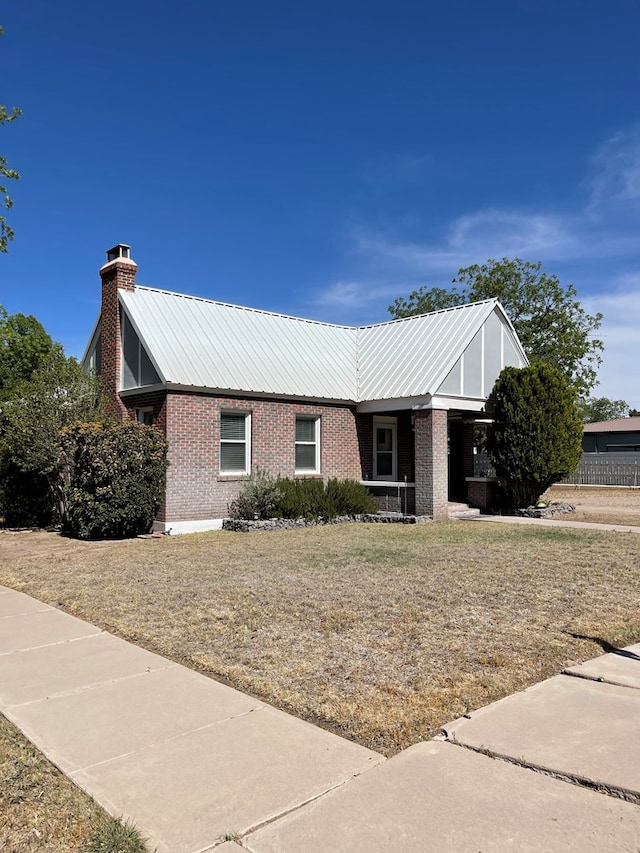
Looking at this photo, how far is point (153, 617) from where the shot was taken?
689 cm

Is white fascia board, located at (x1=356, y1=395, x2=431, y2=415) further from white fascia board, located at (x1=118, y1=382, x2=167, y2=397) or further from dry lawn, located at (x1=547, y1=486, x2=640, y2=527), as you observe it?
white fascia board, located at (x1=118, y1=382, x2=167, y2=397)

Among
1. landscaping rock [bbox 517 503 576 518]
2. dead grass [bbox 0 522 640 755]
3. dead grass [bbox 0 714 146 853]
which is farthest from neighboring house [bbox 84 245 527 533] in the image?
dead grass [bbox 0 714 146 853]

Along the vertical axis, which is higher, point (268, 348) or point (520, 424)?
point (268, 348)

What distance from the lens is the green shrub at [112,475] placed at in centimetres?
1353

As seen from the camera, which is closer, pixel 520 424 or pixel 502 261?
pixel 520 424

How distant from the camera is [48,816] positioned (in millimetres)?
3154

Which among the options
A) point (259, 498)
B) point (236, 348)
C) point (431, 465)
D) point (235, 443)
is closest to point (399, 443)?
point (431, 465)

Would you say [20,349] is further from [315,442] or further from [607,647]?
[607,647]

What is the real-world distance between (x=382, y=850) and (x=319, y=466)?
15.1m

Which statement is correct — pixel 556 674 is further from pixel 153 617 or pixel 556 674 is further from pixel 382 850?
pixel 153 617

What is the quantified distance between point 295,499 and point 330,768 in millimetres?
12061

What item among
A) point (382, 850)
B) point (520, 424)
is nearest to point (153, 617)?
point (382, 850)

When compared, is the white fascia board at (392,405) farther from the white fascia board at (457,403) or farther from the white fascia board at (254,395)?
the white fascia board at (254,395)

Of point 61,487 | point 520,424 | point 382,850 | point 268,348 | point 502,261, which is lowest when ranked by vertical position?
point 382,850
